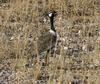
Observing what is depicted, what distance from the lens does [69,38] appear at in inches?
307

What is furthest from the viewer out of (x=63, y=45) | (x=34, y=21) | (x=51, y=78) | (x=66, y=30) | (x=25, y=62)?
(x=34, y=21)

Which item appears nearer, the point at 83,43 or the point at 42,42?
the point at 42,42

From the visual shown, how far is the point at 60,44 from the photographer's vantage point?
24.6 ft

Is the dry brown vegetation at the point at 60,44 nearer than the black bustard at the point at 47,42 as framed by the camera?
Yes

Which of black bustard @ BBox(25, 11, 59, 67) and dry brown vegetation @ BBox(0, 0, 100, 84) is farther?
black bustard @ BBox(25, 11, 59, 67)

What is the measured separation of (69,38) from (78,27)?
62cm

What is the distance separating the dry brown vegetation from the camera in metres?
6.19

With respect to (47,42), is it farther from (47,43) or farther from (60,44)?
(60,44)

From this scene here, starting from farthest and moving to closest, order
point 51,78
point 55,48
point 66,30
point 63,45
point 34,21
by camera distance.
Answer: point 34,21 → point 66,30 → point 63,45 → point 55,48 → point 51,78

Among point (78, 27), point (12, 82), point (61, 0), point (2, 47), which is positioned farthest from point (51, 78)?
point (61, 0)

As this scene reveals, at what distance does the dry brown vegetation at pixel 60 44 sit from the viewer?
6195mm

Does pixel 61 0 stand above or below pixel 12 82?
above

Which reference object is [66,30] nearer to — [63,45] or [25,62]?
[63,45]

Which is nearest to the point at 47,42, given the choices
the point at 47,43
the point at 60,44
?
the point at 47,43
